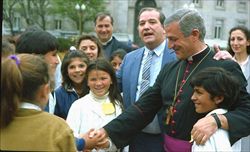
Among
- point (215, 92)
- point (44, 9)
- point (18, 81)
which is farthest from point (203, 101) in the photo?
point (44, 9)

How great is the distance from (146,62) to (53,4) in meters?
37.1

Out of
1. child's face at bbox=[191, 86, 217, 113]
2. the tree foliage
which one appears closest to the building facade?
the tree foliage

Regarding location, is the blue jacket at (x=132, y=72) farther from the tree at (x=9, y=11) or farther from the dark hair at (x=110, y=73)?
the tree at (x=9, y=11)

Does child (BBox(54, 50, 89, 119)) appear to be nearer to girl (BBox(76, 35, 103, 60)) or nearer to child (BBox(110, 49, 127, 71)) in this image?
girl (BBox(76, 35, 103, 60))

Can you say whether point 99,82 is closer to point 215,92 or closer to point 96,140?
point 96,140

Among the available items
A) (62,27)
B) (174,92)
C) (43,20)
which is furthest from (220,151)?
(62,27)

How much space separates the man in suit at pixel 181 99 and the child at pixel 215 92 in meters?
0.07

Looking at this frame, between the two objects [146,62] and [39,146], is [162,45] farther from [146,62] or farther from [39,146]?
[39,146]

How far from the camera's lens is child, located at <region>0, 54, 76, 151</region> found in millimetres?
2344

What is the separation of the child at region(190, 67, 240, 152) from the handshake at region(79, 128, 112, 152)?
0.78 meters

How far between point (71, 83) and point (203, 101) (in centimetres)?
178

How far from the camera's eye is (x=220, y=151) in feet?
9.30

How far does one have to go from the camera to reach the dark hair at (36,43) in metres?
3.66

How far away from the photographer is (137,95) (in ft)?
13.8
